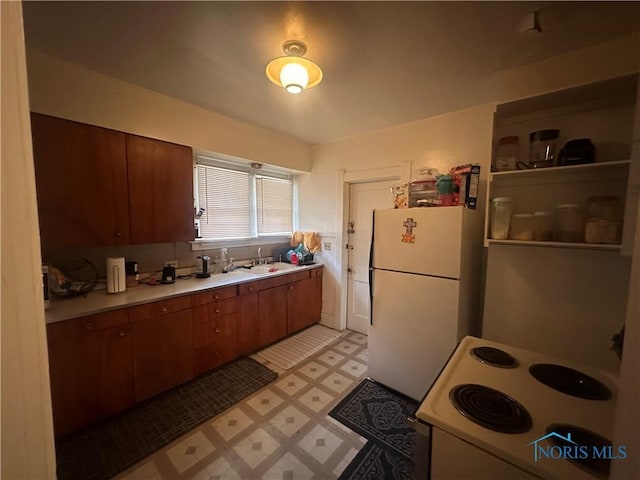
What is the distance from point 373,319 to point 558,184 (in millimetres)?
1626

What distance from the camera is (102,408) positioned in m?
1.70

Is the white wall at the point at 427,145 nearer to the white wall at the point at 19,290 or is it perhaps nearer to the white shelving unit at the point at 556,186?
the white shelving unit at the point at 556,186

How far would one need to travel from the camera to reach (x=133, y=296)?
6.22ft

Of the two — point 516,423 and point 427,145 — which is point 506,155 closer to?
point 427,145

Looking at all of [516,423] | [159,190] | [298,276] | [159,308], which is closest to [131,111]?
[159,190]

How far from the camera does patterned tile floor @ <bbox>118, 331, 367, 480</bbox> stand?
4.81 ft

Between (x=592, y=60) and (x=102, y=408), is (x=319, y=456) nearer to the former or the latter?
(x=102, y=408)

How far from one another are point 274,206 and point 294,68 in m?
2.20

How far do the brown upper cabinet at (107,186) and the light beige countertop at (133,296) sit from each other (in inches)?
15.5

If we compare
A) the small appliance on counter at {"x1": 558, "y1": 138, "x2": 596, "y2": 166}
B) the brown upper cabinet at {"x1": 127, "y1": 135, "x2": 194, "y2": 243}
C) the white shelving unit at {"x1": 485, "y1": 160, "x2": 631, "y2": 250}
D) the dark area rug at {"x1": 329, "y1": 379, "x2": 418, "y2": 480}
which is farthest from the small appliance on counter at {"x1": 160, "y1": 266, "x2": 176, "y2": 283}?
the small appliance on counter at {"x1": 558, "y1": 138, "x2": 596, "y2": 166}

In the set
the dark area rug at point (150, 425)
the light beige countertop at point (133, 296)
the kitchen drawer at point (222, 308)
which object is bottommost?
the dark area rug at point (150, 425)

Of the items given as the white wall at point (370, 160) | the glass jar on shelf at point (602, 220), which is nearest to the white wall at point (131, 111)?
the white wall at point (370, 160)

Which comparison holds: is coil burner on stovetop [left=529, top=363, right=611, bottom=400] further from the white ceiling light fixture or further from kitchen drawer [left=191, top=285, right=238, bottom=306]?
kitchen drawer [left=191, top=285, right=238, bottom=306]

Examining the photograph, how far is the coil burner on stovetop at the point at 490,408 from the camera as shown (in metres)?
0.81
